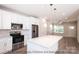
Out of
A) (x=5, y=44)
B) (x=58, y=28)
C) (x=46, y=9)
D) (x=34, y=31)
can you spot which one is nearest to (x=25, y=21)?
(x=34, y=31)

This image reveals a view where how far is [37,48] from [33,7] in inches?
34.6

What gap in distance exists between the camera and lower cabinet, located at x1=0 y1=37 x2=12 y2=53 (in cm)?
180

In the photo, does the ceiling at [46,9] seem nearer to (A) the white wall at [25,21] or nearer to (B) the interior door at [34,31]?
(A) the white wall at [25,21]

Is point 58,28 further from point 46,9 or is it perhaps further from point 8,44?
point 8,44

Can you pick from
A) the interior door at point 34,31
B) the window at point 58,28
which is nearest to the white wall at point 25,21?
the interior door at point 34,31

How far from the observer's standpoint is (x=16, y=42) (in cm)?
189

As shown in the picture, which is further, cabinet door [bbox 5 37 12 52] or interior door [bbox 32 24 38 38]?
interior door [bbox 32 24 38 38]

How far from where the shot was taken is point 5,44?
1852 mm

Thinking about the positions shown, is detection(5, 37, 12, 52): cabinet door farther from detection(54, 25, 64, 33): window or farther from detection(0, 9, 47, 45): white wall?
detection(54, 25, 64, 33): window

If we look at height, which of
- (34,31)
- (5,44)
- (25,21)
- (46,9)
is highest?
(46,9)

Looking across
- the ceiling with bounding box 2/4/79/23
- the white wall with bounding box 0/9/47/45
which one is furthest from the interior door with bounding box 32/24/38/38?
the ceiling with bounding box 2/4/79/23
